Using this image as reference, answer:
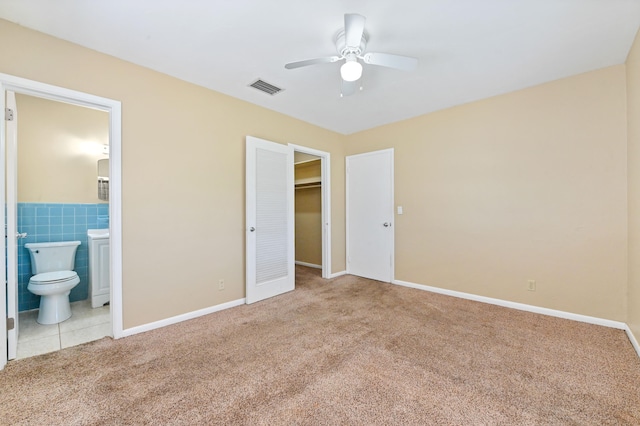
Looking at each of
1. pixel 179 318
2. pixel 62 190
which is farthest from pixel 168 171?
pixel 62 190

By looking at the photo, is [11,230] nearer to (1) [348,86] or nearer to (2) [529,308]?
(1) [348,86]

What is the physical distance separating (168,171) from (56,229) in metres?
1.85

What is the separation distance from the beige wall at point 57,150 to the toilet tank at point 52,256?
1.92 feet

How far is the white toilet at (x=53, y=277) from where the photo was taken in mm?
2627

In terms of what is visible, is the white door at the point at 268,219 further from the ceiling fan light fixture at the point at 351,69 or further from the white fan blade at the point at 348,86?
the ceiling fan light fixture at the point at 351,69

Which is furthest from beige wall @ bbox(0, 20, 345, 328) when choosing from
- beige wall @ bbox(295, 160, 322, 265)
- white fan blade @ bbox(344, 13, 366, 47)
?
beige wall @ bbox(295, 160, 322, 265)

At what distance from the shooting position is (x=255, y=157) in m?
3.35

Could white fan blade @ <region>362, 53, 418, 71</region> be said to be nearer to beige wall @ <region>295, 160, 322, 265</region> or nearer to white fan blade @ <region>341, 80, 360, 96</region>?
white fan blade @ <region>341, 80, 360, 96</region>

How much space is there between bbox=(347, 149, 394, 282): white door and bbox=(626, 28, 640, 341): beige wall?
2446 millimetres

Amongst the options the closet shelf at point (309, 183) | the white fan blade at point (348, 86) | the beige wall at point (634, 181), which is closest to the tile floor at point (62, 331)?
the white fan blade at point (348, 86)

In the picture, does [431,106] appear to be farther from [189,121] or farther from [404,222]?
A: [189,121]

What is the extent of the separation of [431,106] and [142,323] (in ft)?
13.8

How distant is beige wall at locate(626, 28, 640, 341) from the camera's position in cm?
215

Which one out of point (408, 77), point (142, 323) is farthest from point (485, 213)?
point (142, 323)
